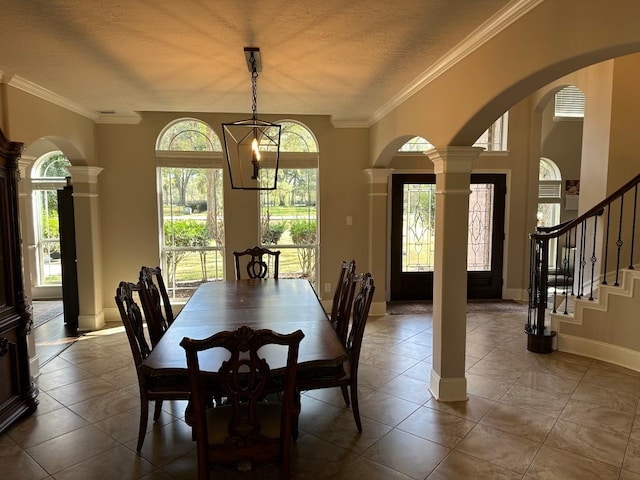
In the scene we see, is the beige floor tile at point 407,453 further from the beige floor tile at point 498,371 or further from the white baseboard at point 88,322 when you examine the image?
the white baseboard at point 88,322

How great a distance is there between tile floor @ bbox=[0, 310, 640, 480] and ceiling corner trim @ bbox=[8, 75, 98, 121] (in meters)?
2.52

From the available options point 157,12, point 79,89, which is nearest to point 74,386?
point 79,89

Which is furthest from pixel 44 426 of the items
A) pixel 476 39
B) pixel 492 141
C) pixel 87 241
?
pixel 492 141

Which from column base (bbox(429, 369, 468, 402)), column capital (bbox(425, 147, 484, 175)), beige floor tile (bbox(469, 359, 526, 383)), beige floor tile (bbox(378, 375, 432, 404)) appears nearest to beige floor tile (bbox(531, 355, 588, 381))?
beige floor tile (bbox(469, 359, 526, 383))

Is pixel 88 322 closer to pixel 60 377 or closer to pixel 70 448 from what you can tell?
pixel 60 377

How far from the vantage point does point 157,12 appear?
7.47ft

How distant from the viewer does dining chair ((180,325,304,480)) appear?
6.13 ft

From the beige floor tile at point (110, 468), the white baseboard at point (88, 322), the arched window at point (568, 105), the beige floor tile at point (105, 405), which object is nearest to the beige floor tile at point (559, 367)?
the beige floor tile at point (110, 468)

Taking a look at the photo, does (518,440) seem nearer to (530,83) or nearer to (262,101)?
(530,83)

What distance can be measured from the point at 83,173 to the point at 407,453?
462cm

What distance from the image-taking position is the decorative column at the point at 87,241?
511 centimetres

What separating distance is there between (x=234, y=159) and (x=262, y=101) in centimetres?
133

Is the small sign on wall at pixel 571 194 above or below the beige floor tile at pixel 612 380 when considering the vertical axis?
above

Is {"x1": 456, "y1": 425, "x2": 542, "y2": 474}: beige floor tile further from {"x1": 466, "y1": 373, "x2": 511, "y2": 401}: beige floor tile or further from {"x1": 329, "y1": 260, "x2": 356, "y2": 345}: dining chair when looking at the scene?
{"x1": 329, "y1": 260, "x2": 356, "y2": 345}: dining chair
